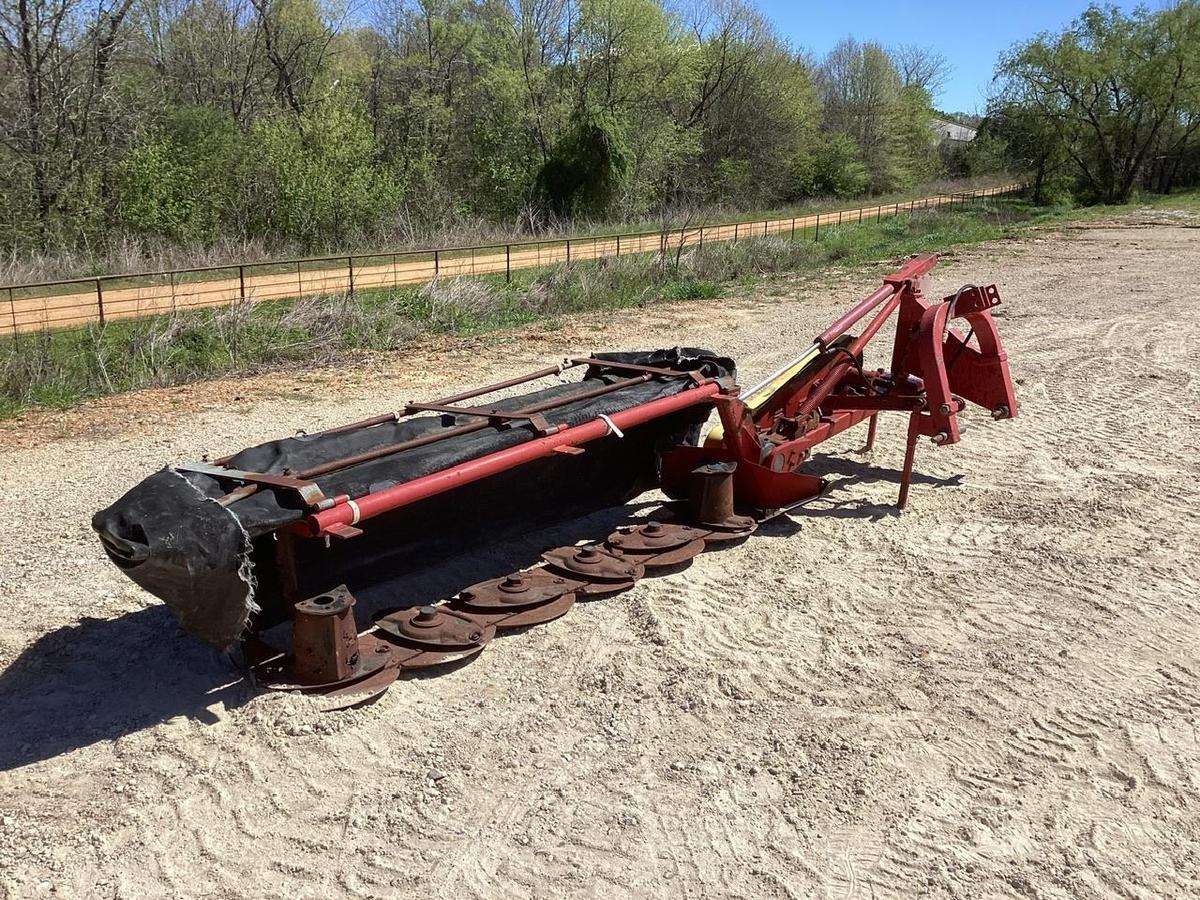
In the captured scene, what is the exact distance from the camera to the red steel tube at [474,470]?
3.46 metres

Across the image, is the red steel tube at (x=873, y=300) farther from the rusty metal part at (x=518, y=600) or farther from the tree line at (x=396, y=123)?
the tree line at (x=396, y=123)

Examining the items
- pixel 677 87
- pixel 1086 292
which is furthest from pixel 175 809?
pixel 677 87

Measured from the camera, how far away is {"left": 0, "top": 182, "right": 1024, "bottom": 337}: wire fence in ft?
37.7

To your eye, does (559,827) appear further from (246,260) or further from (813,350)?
(246,260)

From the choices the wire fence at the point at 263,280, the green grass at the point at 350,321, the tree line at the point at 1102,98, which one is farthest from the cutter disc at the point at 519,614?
the tree line at the point at 1102,98

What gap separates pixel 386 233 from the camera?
2472cm

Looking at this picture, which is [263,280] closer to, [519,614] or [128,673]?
[128,673]

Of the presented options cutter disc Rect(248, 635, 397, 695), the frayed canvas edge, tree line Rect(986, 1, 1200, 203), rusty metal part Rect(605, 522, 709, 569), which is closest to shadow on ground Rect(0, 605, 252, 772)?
cutter disc Rect(248, 635, 397, 695)

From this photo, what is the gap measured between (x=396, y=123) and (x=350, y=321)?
74.7 ft

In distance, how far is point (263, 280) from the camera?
54.4 ft

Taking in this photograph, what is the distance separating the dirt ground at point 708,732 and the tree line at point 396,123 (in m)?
16.7

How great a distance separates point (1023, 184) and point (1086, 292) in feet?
123

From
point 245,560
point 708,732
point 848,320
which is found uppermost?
point 848,320

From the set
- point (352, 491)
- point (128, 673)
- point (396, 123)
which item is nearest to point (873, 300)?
point (352, 491)
